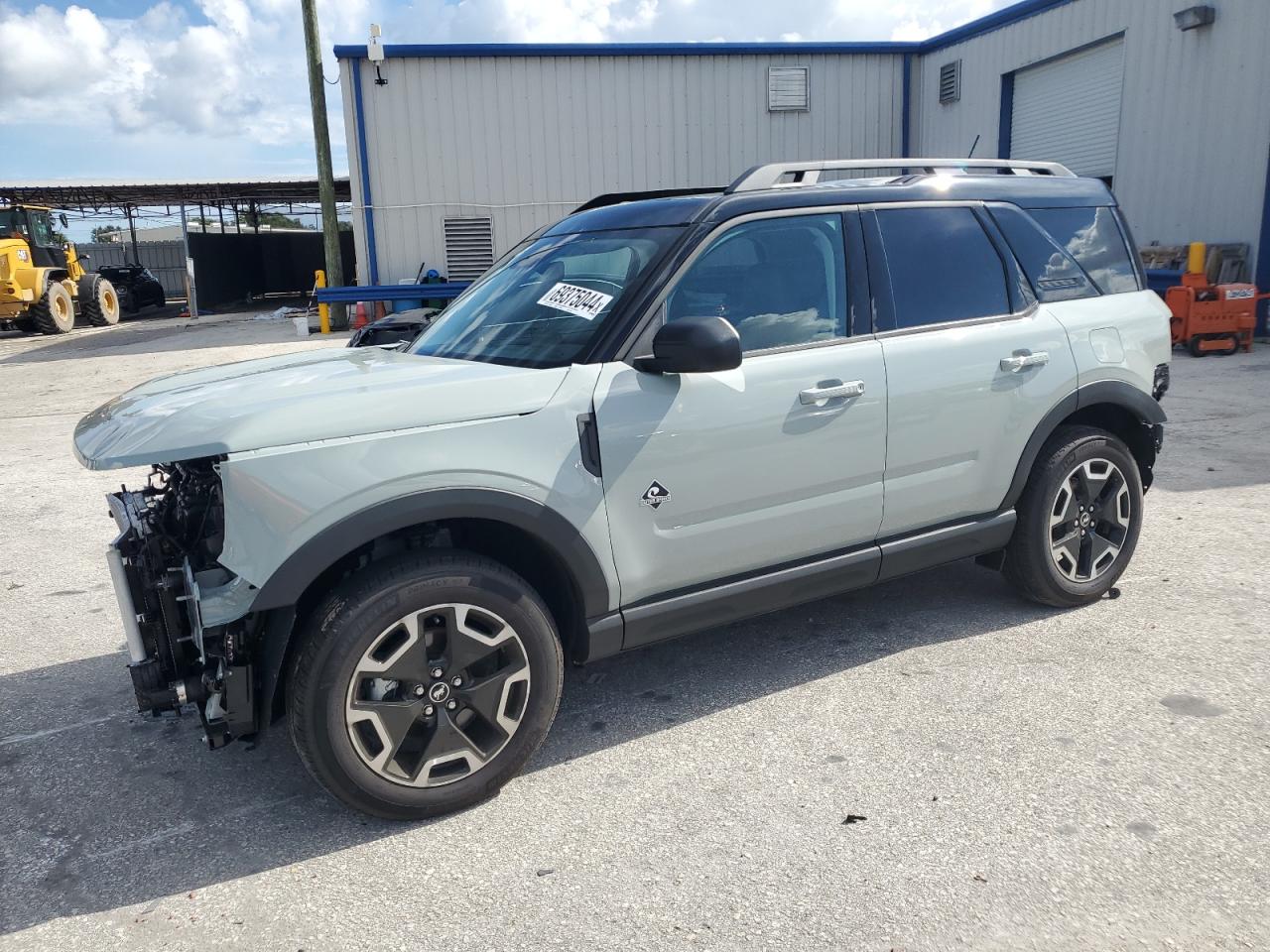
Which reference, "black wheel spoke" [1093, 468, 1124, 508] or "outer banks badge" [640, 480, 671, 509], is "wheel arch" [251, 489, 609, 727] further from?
"black wheel spoke" [1093, 468, 1124, 508]

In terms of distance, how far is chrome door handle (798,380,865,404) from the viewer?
323 cm

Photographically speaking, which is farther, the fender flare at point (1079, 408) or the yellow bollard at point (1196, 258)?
the yellow bollard at point (1196, 258)

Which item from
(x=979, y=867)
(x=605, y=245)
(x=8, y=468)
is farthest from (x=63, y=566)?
(x=979, y=867)

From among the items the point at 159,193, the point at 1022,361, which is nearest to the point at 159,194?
the point at 159,193

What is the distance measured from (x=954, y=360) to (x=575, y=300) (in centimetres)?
144

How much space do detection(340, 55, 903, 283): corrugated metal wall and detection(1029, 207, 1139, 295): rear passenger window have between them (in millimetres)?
14592

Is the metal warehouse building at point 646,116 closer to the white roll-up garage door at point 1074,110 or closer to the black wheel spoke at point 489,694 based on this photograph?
the white roll-up garage door at point 1074,110

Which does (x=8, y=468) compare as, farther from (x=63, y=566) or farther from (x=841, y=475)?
(x=841, y=475)

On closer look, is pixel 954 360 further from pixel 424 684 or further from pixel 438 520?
pixel 424 684

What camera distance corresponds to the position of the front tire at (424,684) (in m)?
2.61

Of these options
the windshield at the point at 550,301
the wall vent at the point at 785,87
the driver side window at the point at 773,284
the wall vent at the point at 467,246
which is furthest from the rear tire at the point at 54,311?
the driver side window at the point at 773,284

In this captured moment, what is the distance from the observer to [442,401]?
9.07 feet

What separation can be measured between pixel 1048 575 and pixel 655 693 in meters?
1.75

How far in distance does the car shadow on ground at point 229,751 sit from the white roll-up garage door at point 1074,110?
1314 centimetres
